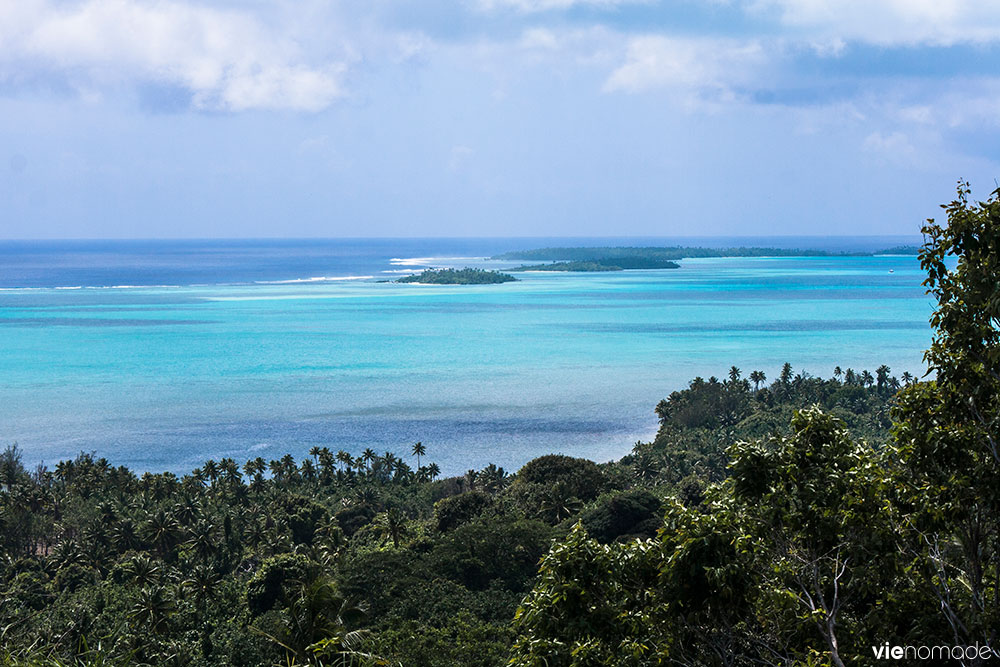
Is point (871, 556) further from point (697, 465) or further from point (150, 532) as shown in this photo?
point (697, 465)

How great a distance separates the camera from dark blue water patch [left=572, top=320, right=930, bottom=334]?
149875 mm

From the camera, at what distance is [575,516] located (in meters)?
51.4

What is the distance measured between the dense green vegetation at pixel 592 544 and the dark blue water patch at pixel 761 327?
187ft

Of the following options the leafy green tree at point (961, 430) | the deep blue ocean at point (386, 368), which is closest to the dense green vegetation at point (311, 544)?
the deep blue ocean at point (386, 368)

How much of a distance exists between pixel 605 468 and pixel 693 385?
2583 centimetres

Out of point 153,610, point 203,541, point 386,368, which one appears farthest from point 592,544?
point 386,368

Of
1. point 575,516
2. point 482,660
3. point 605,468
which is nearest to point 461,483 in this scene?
point 605,468

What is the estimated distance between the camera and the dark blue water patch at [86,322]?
159 m

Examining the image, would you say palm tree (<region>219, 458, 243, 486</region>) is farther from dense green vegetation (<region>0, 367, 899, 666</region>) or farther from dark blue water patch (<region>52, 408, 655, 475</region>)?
dark blue water patch (<region>52, 408, 655, 475</region>)

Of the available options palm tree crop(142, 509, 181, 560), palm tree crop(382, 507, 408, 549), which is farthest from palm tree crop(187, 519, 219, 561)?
palm tree crop(382, 507, 408, 549)

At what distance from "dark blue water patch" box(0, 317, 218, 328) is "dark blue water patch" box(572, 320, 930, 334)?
71.2 meters

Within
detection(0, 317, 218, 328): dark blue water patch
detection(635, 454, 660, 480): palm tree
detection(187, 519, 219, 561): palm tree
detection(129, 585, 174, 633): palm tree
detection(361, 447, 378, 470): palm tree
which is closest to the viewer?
detection(129, 585, 174, 633): palm tree

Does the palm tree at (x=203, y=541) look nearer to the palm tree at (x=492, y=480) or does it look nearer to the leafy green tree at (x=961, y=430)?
the palm tree at (x=492, y=480)

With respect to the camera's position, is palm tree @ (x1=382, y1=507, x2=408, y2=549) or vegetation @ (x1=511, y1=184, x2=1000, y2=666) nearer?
vegetation @ (x1=511, y1=184, x2=1000, y2=666)
